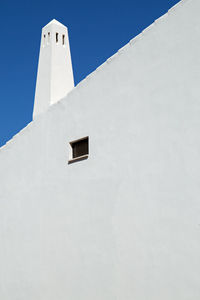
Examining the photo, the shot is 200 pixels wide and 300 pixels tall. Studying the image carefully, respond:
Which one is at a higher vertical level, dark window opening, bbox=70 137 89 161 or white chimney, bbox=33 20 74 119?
white chimney, bbox=33 20 74 119

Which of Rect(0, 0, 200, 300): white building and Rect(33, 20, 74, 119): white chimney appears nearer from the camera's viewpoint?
Rect(0, 0, 200, 300): white building

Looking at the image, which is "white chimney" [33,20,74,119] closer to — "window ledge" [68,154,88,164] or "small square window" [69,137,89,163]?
"small square window" [69,137,89,163]

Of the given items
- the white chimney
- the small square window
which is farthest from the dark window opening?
the white chimney

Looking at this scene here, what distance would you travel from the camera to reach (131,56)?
6.24 meters

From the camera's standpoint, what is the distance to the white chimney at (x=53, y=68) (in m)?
11.5

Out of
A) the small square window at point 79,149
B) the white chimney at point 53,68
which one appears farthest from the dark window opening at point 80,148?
the white chimney at point 53,68

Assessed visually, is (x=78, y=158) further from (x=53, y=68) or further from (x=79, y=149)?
(x=53, y=68)

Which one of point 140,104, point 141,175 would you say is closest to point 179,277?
point 141,175

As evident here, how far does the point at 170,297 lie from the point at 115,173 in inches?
95.7

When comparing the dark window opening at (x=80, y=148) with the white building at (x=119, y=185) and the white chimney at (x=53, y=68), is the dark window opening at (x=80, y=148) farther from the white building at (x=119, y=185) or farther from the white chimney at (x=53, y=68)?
the white chimney at (x=53, y=68)

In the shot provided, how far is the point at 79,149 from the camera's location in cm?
710

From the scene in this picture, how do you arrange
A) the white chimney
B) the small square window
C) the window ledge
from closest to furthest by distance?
the window ledge
the small square window
the white chimney

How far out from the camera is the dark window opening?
22.7 feet

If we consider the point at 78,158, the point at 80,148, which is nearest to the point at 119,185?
the point at 78,158
